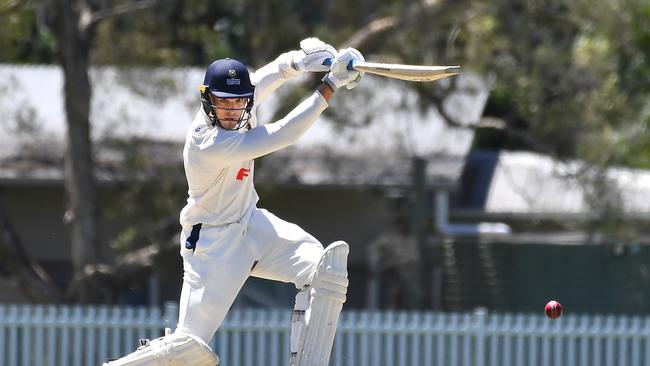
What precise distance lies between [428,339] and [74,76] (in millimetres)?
4698

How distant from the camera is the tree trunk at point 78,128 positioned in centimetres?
1262

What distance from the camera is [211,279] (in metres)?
A: 5.70

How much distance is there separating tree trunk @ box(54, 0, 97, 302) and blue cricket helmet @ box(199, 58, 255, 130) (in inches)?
284

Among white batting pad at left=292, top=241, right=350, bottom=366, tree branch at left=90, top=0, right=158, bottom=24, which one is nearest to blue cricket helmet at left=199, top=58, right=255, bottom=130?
white batting pad at left=292, top=241, right=350, bottom=366

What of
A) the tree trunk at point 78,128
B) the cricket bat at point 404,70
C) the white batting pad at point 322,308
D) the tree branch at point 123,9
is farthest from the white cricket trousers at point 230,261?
the tree trunk at point 78,128

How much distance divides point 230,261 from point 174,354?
487 millimetres

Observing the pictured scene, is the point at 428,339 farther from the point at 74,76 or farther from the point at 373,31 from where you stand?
the point at 74,76

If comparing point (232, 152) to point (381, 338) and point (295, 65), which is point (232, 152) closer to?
point (295, 65)

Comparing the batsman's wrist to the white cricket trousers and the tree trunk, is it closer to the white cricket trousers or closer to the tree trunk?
the white cricket trousers

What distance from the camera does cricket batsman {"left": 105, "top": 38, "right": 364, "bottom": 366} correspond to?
5500 mm

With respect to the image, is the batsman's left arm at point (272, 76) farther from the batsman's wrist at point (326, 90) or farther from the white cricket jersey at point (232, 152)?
the batsman's wrist at point (326, 90)

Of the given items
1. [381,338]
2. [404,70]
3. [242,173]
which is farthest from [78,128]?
[404,70]

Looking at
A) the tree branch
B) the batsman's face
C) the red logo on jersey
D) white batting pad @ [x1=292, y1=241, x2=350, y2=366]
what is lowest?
white batting pad @ [x1=292, y1=241, x2=350, y2=366]

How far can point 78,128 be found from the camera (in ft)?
A: 41.8
